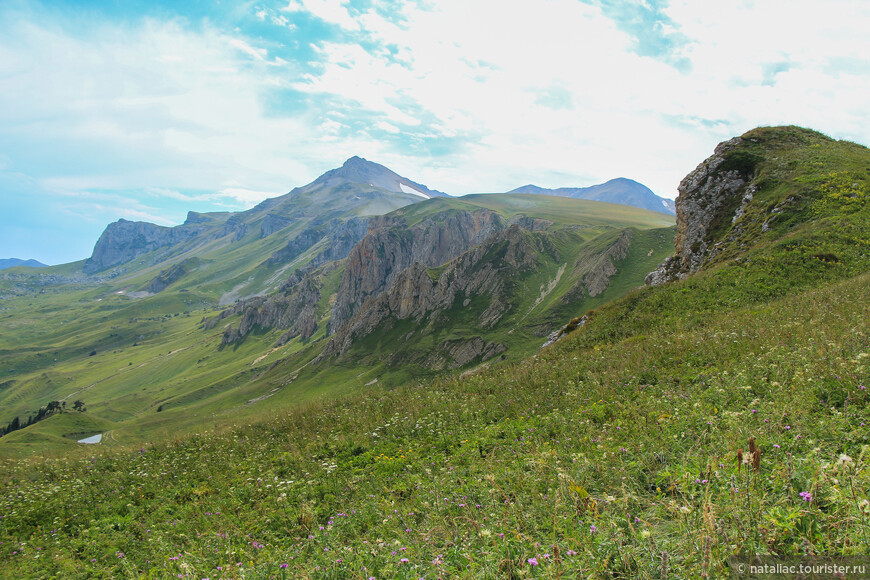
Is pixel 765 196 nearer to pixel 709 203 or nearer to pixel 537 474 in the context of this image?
pixel 709 203

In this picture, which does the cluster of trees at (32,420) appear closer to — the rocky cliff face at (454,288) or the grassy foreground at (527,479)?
the rocky cliff face at (454,288)

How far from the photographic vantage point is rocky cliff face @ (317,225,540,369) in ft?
505

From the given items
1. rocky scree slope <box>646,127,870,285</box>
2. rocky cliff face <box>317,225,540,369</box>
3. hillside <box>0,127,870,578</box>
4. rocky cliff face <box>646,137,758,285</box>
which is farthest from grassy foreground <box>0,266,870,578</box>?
rocky cliff face <box>317,225,540,369</box>

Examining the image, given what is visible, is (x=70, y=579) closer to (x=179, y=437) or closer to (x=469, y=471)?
(x=469, y=471)

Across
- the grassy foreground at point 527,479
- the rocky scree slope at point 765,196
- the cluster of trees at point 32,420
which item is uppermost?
the rocky scree slope at point 765,196

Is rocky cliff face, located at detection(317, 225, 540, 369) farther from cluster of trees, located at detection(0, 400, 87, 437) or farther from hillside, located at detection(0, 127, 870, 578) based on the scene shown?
hillside, located at detection(0, 127, 870, 578)

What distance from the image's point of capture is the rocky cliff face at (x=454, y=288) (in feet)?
505

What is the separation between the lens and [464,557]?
5328mm

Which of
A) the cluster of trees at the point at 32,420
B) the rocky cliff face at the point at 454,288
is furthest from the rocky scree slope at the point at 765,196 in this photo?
the cluster of trees at the point at 32,420

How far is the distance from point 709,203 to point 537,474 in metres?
48.6

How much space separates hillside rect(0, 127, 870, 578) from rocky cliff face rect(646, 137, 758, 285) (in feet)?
53.3

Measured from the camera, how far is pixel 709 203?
4406cm

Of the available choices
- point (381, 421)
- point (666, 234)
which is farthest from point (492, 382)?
point (666, 234)

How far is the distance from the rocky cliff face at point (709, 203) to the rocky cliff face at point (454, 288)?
93516 mm
